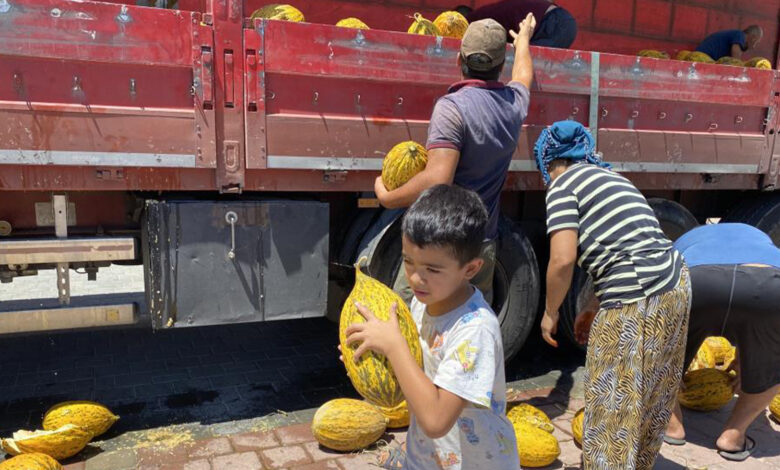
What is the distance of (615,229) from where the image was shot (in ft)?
8.52

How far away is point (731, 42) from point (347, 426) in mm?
4926

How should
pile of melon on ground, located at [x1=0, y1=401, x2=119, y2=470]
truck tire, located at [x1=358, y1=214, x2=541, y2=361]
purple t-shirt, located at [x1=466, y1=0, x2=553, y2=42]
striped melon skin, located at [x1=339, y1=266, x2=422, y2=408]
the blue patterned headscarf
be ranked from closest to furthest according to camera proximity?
striped melon skin, located at [x1=339, y1=266, x2=422, y2=408]
the blue patterned headscarf
pile of melon on ground, located at [x1=0, y1=401, x2=119, y2=470]
truck tire, located at [x1=358, y1=214, x2=541, y2=361]
purple t-shirt, located at [x1=466, y1=0, x2=553, y2=42]

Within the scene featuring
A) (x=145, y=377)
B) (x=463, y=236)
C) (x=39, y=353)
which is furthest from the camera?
(x=39, y=353)

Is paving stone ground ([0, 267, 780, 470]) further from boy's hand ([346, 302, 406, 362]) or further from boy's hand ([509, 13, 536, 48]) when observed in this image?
boy's hand ([509, 13, 536, 48])

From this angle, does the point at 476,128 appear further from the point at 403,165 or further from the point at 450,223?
the point at 450,223

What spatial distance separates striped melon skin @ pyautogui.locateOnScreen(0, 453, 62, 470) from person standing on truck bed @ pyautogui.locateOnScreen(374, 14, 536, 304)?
2.01 meters

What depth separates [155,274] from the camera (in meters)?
3.33

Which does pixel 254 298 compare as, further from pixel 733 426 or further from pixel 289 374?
pixel 733 426

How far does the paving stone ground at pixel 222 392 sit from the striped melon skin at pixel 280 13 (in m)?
2.10

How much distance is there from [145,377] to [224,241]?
1.57 m

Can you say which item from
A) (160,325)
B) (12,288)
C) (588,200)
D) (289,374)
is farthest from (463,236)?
(12,288)

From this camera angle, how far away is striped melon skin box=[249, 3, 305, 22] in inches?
138

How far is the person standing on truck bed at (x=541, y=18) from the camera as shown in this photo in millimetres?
4332

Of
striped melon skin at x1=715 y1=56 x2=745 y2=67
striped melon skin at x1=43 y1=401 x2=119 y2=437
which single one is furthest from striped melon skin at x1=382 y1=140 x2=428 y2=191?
striped melon skin at x1=715 y1=56 x2=745 y2=67
